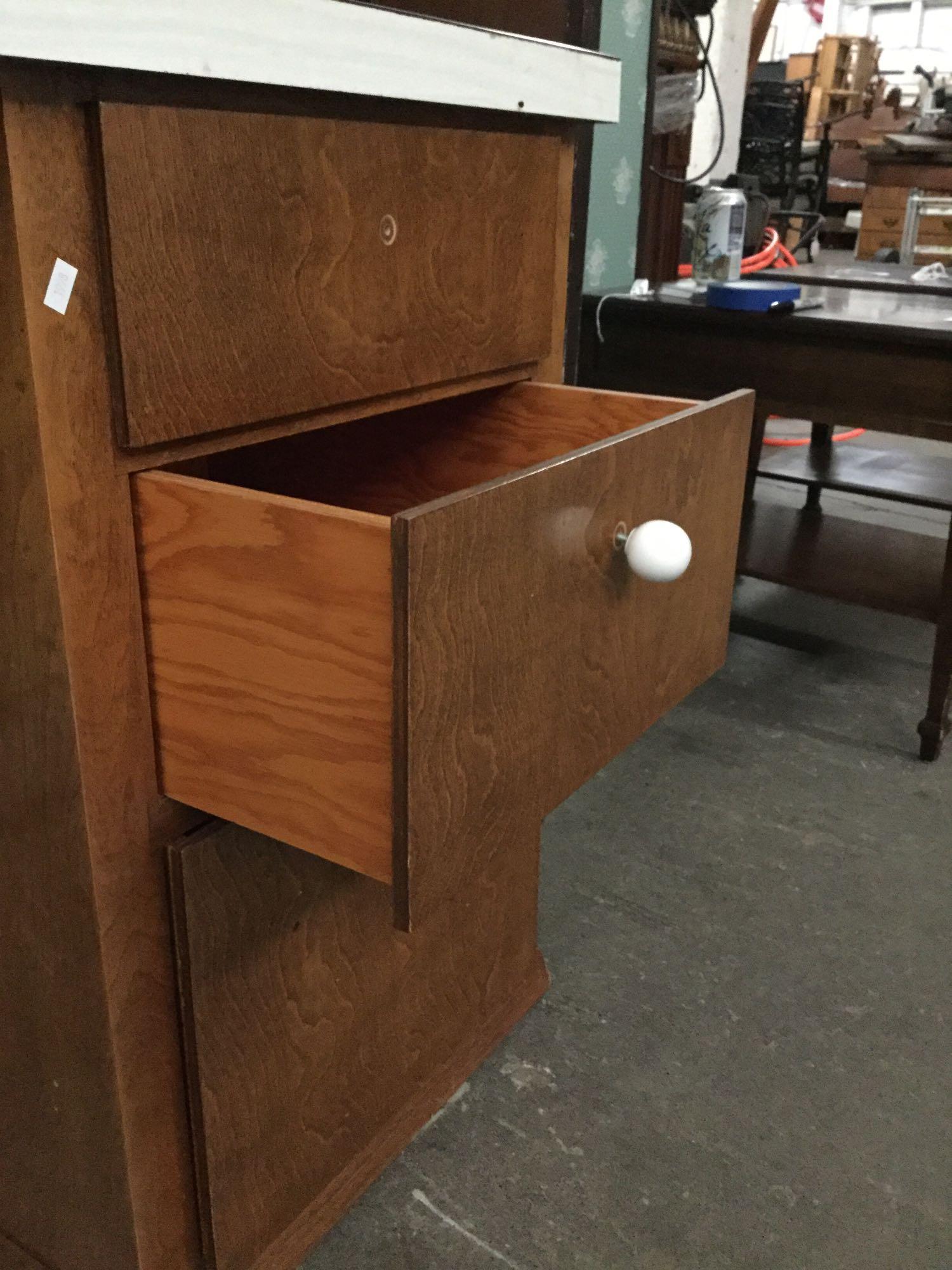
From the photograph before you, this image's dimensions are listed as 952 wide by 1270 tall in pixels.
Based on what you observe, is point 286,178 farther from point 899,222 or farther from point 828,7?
point 828,7

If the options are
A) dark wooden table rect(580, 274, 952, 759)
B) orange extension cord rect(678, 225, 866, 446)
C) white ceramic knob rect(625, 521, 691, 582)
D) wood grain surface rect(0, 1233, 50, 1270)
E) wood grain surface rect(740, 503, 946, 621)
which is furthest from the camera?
orange extension cord rect(678, 225, 866, 446)

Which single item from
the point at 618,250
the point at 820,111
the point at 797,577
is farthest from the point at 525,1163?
the point at 820,111

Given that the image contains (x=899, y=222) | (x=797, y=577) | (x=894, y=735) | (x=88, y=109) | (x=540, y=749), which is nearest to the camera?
(x=88, y=109)

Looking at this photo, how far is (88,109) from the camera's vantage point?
1.67ft

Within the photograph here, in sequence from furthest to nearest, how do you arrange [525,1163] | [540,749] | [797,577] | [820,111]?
[820,111], [797,577], [525,1163], [540,749]

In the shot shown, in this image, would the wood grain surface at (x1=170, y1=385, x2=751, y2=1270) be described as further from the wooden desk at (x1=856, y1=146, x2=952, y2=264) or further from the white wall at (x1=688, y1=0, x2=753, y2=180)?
the wooden desk at (x1=856, y1=146, x2=952, y2=264)

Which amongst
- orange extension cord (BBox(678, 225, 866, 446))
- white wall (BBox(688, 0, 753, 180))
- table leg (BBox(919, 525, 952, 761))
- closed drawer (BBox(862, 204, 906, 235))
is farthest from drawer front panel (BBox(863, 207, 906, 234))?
table leg (BBox(919, 525, 952, 761))

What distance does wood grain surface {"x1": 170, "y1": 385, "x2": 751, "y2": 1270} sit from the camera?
1.79 feet

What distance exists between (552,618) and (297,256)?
0.24 metres

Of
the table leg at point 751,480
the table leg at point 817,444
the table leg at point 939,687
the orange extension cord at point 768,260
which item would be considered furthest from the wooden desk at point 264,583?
the table leg at point 817,444

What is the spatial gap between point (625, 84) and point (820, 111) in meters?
6.97

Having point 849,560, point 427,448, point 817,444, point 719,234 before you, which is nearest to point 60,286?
point 427,448

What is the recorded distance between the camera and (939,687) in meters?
1.64

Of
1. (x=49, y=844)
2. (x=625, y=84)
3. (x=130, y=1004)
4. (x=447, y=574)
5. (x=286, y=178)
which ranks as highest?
(x=625, y=84)
